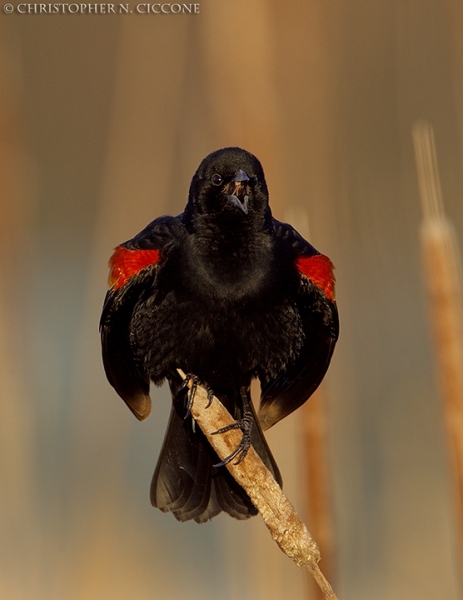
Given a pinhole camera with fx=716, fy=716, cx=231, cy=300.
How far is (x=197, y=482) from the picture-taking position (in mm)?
2043

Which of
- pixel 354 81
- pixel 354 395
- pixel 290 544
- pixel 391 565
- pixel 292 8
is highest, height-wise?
pixel 292 8

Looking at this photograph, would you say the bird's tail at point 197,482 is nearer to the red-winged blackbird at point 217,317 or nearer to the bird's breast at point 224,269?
the red-winged blackbird at point 217,317

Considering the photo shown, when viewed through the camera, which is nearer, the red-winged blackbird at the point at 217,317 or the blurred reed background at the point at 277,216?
the red-winged blackbird at the point at 217,317

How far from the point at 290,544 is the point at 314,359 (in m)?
0.77

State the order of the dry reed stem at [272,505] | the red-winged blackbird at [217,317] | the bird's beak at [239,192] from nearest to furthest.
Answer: the dry reed stem at [272,505] < the bird's beak at [239,192] < the red-winged blackbird at [217,317]

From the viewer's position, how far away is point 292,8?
222 cm

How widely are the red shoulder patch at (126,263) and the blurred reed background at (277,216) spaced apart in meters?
0.19

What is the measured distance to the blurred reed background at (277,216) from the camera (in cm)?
200

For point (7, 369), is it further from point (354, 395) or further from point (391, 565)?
point (391, 565)

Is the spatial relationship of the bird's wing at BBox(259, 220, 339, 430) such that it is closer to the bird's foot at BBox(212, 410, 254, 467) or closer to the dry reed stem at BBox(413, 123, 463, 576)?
the bird's foot at BBox(212, 410, 254, 467)

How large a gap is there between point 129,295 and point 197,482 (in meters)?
0.57

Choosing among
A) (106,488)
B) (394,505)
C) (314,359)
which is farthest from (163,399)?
(394,505)

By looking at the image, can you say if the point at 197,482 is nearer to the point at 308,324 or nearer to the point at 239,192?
the point at 308,324

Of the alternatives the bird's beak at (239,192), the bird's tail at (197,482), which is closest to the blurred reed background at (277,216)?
the bird's tail at (197,482)
